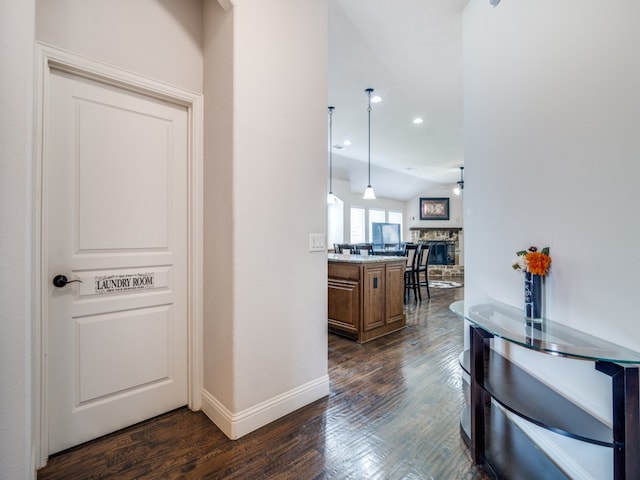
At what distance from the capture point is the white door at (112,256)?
1672 millimetres

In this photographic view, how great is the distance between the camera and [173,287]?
206cm

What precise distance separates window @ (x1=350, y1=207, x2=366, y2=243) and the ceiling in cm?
195

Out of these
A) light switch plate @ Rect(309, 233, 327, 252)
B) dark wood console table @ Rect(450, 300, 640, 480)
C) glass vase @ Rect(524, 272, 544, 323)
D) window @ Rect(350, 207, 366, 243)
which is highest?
window @ Rect(350, 207, 366, 243)

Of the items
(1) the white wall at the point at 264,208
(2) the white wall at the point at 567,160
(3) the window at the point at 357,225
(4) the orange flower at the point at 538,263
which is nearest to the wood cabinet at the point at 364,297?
(1) the white wall at the point at 264,208

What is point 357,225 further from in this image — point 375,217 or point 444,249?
point 444,249

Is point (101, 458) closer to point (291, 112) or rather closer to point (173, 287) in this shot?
point (173, 287)

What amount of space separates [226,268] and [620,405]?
1.86 meters

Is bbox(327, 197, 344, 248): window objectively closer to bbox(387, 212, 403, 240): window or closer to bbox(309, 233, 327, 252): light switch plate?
bbox(387, 212, 403, 240): window

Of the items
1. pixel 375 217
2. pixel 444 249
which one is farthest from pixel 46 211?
pixel 444 249

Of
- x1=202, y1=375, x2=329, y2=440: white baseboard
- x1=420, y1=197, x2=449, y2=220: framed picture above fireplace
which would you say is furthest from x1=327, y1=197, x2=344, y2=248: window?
x1=202, y1=375, x2=329, y2=440: white baseboard

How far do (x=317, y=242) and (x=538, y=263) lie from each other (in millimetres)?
1305

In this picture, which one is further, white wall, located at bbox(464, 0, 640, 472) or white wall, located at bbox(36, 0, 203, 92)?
white wall, located at bbox(36, 0, 203, 92)

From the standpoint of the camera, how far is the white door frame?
5.09ft

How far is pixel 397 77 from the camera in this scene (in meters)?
3.71
